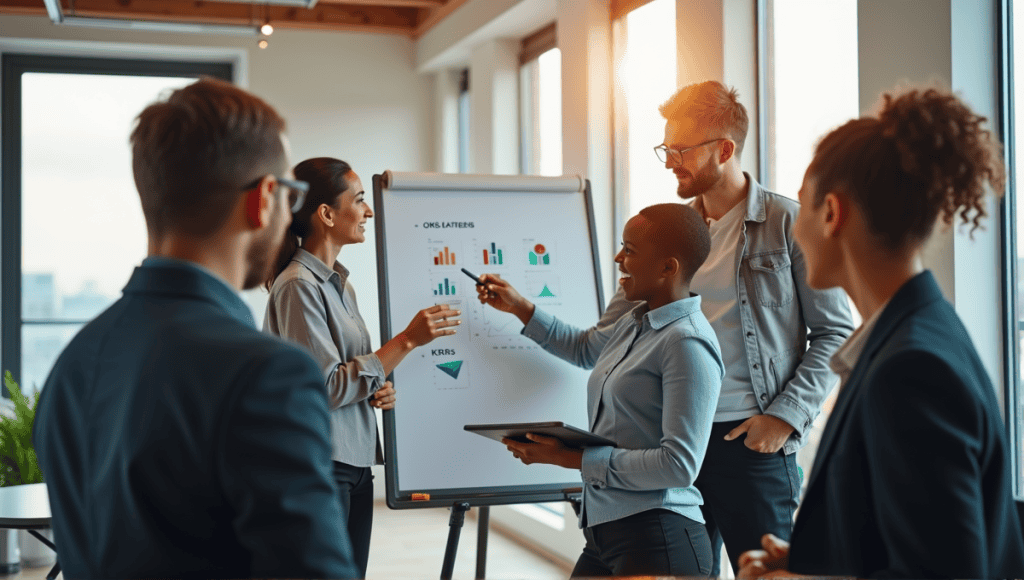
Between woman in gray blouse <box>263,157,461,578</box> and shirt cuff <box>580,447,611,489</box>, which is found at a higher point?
woman in gray blouse <box>263,157,461,578</box>

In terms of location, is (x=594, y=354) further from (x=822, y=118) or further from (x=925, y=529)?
(x=925, y=529)

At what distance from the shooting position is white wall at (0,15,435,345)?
558cm

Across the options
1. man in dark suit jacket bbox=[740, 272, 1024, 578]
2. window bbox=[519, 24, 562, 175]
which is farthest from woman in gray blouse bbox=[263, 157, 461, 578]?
window bbox=[519, 24, 562, 175]

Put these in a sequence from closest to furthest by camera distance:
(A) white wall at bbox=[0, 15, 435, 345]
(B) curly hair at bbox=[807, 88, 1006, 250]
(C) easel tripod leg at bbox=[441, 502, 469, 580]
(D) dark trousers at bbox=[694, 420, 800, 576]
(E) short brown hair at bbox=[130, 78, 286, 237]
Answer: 1. (E) short brown hair at bbox=[130, 78, 286, 237]
2. (B) curly hair at bbox=[807, 88, 1006, 250]
3. (D) dark trousers at bbox=[694, 420, 800, 576]
4. (C) easel tripod leg at bbox=[441, 502, 469, 580]
5. (A) white wall at bbox=[0, 15, 435, 345]

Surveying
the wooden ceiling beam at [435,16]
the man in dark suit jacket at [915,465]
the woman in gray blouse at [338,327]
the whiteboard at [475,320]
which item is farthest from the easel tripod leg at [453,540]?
the wooden ceiling beam at [435,16]

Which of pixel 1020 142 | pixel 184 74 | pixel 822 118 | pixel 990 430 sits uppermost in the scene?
pixel 184 74

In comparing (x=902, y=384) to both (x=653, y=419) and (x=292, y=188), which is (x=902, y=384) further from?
(x=653, y=419)

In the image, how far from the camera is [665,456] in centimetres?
168

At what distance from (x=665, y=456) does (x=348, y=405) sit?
929 millimetres

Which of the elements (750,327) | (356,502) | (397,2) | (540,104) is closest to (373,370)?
(356,502)

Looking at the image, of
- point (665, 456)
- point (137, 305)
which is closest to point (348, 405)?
point (665, 456)

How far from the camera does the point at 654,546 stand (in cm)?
175

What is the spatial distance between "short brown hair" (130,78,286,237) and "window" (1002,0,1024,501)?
2050 millimetres

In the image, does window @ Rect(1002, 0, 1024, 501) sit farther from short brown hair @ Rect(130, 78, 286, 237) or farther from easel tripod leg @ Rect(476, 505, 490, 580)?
short brown hair @ Rect(130, 78, 286, 237)
